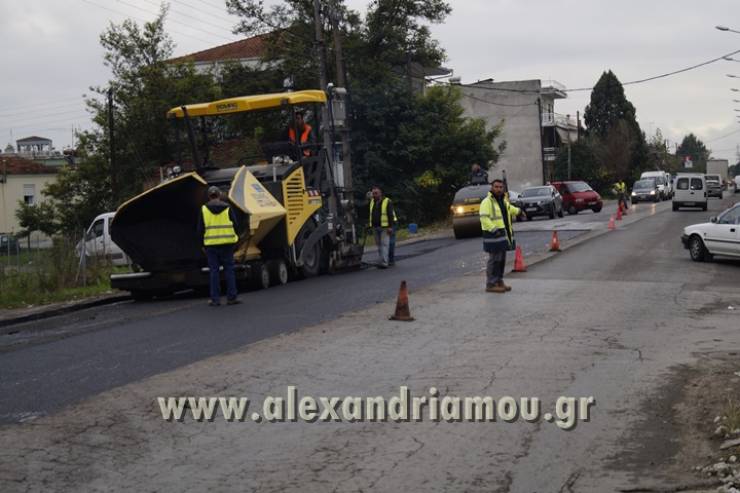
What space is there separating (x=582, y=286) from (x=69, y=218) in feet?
106

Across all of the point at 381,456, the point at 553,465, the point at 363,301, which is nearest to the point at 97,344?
the point at 363,301

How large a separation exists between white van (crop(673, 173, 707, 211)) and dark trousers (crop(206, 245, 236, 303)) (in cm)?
3726

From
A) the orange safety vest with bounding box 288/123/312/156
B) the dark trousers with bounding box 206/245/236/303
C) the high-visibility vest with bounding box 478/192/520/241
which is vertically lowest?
the dark trousers with bounding box 206/245/236/303

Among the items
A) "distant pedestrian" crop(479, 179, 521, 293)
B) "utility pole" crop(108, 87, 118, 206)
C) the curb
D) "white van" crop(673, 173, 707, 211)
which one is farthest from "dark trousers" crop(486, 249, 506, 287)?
"white van" crop(673, 173, 707, 211)

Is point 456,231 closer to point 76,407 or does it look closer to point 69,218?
point 69,218

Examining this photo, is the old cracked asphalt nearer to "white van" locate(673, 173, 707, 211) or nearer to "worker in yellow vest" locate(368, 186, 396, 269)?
"worker in yellow vest" locate(368, 186, 396, 269)

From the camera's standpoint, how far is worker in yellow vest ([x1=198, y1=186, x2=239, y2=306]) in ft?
49.1

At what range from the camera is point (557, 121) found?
9181 cm

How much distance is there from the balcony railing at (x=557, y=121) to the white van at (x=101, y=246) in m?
61.2

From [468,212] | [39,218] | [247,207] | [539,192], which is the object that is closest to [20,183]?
[39,218]

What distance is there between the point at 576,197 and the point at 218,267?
1331 inches

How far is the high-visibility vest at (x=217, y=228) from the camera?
1495 cm

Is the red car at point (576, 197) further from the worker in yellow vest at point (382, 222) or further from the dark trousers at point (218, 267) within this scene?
the dark trousers at point (218, 267)

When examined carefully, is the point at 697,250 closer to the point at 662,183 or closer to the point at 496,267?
the point at 496,267
